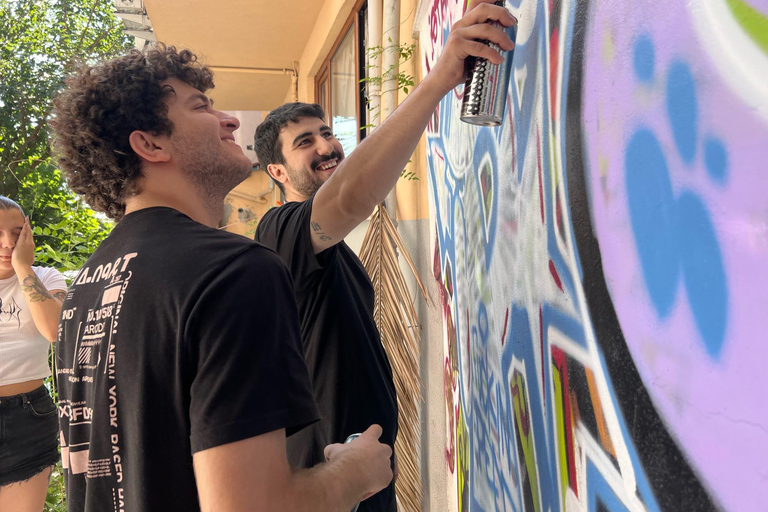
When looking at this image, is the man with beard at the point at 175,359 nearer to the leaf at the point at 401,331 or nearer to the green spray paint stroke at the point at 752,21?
the green spray paint stroke at the point at 752,21

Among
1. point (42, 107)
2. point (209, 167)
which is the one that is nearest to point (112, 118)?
point (209, 167)

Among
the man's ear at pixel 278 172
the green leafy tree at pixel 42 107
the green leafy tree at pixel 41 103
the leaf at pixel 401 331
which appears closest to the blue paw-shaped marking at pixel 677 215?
the man's ear at pixel 278 172

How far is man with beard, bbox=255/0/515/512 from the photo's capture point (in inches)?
52.2

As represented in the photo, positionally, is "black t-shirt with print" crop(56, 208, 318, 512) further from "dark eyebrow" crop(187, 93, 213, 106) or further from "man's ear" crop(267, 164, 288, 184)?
"man's ear" crop(267, 164, 288, 184)

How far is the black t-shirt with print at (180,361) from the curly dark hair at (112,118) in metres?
0.24

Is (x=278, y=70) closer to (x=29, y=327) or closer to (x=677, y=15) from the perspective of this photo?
(x=29, y=327)

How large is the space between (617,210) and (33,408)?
3.02 m

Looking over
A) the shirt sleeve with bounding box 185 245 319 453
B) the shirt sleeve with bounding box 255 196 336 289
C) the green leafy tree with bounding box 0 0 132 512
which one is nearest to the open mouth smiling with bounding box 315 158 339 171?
the shirt sleeve with bounding box 255 196 336 289

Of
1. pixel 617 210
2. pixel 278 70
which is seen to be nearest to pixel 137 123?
pixel 617 210

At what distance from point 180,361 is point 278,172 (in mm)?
1349

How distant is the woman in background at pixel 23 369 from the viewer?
8.89 feet

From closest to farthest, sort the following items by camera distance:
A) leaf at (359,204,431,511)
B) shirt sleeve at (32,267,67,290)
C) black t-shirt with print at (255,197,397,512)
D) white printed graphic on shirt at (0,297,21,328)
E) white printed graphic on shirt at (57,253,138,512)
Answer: white printed graphic on shirt at (57,253,138,512) < black t-shirt with print at (255,197,397,512) < leaf at (359,204,431,511) < white printed graphic on shirt at (0,297,21,328) < shirt sleeve at (32,267,67,290)

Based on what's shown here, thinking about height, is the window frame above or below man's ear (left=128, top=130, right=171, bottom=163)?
above

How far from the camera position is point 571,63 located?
2.97 ft
